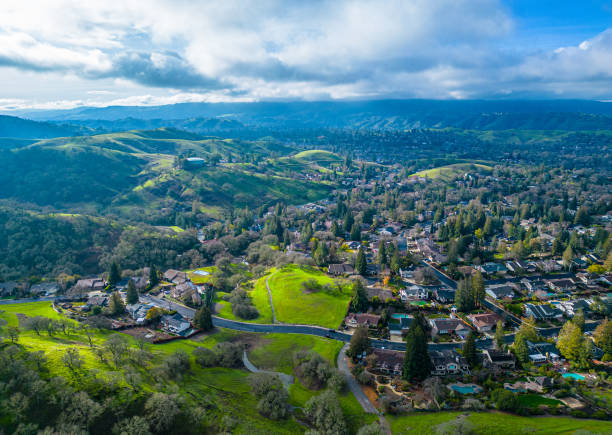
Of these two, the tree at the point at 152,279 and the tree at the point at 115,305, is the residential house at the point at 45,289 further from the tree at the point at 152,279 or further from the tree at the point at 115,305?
the tree at the point at 115,305

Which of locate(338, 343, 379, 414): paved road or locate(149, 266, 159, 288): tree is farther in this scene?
locate(149, 266, 159, 288): tree

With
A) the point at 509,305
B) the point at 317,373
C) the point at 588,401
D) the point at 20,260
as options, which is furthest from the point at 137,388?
the point at 20,260

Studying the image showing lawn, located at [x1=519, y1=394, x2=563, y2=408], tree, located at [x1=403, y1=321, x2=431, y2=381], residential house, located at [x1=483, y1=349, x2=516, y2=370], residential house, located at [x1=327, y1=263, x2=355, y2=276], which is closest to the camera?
lawn, located at [x1=519, y1=394, x2=563, y2=408]

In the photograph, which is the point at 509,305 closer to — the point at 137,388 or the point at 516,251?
the point at 516,251

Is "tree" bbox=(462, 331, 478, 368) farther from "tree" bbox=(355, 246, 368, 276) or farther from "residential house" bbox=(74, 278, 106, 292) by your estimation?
"residential house" bbox=(74, 278, 106, 292)

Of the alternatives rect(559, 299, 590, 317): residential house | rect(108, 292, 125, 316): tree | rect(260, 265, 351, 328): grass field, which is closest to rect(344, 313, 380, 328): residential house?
rect(260, 265, 351, 328): grass field

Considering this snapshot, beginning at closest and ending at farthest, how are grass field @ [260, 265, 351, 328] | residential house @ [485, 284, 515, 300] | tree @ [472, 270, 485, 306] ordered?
grass field @ [260, 265, 351, 328] < tree @ [472, 270, 485, 306] < residential house @ [485, 284, 515, 300]
